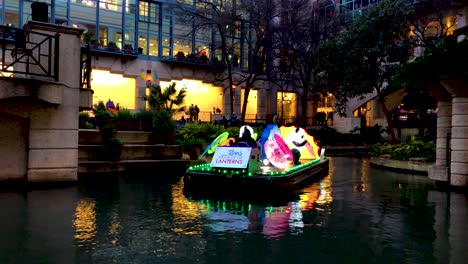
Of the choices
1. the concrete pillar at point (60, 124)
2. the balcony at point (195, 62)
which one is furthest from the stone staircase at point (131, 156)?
the balcony at point (195, 62)

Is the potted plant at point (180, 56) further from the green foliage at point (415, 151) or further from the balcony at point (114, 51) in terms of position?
the green foliage at point (415, 151)

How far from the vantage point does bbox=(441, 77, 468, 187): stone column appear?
14047mm

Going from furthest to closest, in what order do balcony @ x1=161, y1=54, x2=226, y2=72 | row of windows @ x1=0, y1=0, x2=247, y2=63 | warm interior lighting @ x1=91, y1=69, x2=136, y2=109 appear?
balcony @ x1=161, y1=54, x2=226, y2=72 → warm interior lighting @ x1=91, y1=69, x2=136, y2=109 → row of windows @ x1=0, y1=0, x2=247, y2=63

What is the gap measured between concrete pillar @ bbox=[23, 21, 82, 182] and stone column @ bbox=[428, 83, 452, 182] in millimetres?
11417

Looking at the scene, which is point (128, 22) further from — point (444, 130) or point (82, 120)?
point (444, 130)

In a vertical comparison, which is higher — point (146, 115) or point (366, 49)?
point (366, 49)

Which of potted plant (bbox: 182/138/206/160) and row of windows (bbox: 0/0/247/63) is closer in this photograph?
potted plant (bbox: 182/138/206/160)

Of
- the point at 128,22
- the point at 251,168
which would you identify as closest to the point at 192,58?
the point at 128,22

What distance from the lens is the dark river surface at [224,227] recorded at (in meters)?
7.01

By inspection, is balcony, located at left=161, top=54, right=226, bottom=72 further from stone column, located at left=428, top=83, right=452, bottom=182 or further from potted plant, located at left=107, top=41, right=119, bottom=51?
stone column, located at left=428, top=83, right=452, bottom=182

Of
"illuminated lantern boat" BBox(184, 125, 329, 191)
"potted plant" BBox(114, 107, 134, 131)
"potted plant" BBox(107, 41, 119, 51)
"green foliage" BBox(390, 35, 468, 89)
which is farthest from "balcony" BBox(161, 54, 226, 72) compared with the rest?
"green foliage" BBox(390, 35, 468, 89)

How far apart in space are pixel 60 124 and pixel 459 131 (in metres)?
11.8

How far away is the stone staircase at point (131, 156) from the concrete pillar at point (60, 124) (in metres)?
2.66

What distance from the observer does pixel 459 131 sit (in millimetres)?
14273
